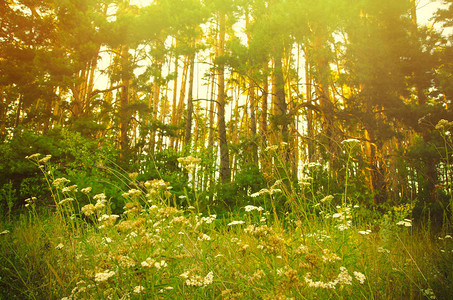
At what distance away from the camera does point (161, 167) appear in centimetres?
944

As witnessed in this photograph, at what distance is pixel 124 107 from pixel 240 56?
223 inches

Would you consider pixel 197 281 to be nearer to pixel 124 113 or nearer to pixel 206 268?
pixel 206 268

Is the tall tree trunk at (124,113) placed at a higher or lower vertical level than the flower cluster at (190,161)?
higher

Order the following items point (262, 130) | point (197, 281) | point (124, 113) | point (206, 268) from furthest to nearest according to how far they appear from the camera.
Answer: point (124, 113) → point (262, 130) → point (206, 268) → point (197, 281)

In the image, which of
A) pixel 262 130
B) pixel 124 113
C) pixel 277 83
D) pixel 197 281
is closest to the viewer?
pixel 197 281

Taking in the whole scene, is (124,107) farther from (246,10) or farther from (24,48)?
(246,10)

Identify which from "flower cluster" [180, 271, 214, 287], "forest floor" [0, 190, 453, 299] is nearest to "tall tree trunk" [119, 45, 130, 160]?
"forest floor" [0, 190, 453, 299]

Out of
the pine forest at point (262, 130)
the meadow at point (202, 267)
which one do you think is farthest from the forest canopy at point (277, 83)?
the meadow at point (202, 267)

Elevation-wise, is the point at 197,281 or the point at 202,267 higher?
the point at 197,281

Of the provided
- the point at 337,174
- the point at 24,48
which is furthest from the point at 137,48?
the point at 337,174

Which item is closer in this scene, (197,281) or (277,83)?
(197,281)

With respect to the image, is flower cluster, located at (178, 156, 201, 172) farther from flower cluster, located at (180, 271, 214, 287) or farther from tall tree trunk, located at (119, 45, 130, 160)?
tall tree trunk, located at (119, 45, 130, 160)

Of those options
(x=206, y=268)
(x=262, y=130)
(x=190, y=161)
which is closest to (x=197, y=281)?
(x=206, y=268)

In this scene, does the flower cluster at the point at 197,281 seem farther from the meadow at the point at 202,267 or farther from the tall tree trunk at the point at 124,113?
the tall tree trunk at the point at 124,113
